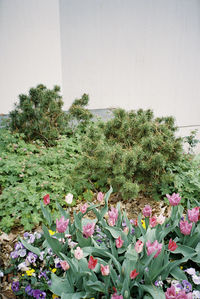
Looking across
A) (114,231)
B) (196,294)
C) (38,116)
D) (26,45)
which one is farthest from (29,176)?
(26,45)

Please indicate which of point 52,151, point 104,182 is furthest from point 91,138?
point 52,151

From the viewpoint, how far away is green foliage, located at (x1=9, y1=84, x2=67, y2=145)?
360 cm

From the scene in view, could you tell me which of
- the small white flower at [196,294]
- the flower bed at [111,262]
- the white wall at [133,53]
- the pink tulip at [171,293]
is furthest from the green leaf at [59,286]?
the white wall at [133,53]

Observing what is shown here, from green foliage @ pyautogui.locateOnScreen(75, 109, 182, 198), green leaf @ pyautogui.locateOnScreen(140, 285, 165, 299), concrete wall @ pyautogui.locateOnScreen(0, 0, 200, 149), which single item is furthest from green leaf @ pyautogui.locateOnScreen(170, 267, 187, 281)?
concrete wall @ pyautogui.locateOnScreen(0, 0, 200, 149)

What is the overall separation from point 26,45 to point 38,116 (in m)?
1.38

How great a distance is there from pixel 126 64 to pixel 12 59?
93.2 inches

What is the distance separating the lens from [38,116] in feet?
11.8

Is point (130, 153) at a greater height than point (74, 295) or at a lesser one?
greater

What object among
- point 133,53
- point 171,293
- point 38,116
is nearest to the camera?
point 171,293

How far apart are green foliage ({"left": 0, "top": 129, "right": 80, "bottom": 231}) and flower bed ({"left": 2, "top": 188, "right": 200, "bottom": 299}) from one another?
37 centimetres

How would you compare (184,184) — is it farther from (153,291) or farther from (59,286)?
(59,286)

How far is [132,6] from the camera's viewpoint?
5.13 meters

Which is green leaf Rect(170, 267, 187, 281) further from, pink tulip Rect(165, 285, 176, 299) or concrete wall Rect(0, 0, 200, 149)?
concrete wall Rect(0, 0, 200, 149)

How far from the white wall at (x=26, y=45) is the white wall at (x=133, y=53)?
0.57 meters
